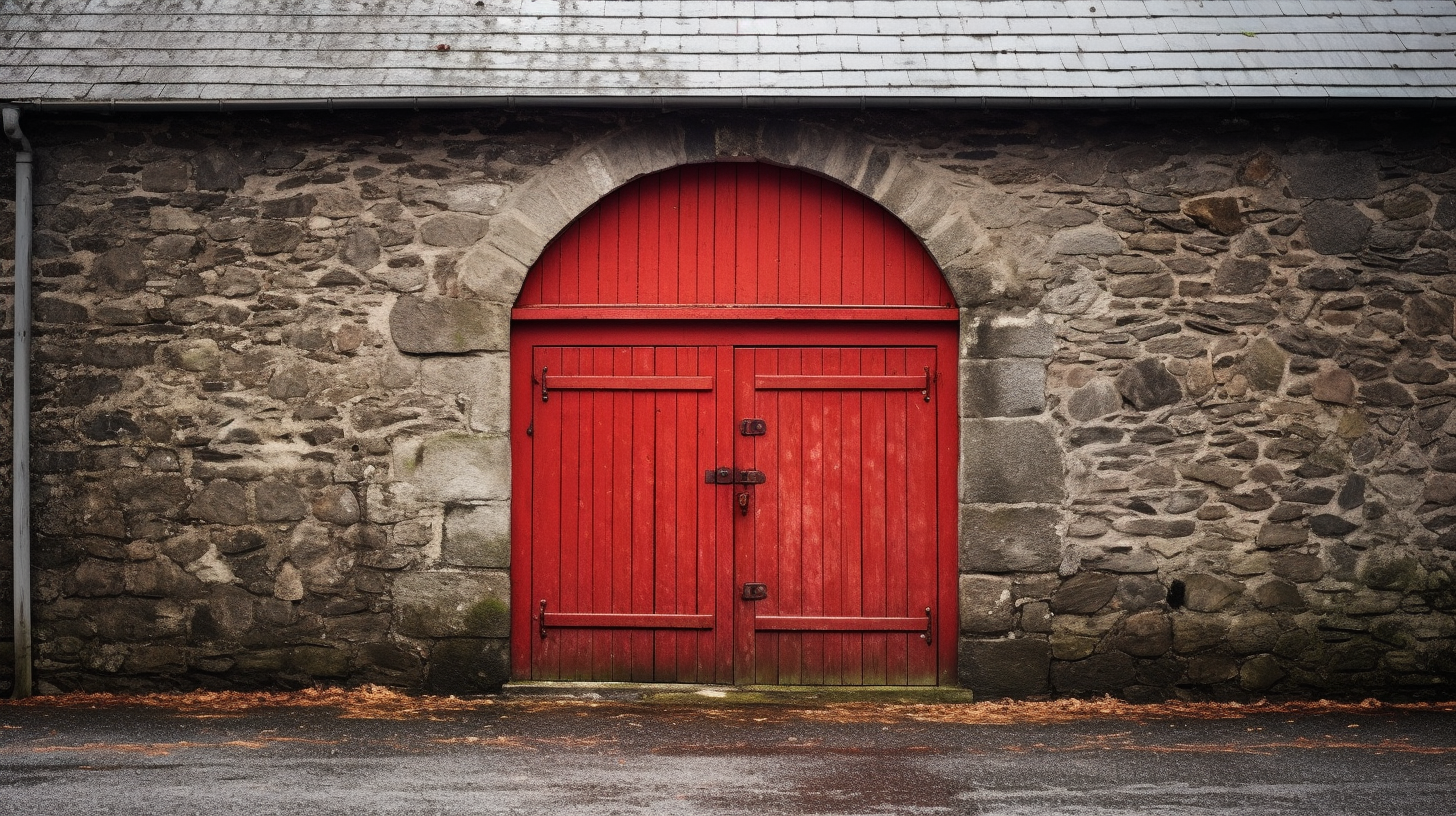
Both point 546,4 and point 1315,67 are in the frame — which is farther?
point 546,4

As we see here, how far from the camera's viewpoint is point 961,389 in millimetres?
6383

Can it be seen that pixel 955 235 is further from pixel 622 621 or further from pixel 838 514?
pixel 622 621

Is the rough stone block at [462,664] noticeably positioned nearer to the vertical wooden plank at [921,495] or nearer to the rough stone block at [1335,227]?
the vertical wooden plank at [921,495]

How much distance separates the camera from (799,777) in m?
4.88

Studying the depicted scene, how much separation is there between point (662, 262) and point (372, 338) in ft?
4.98

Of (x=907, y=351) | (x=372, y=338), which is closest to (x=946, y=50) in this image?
(x=907, y=351)

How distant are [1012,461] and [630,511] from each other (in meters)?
1.97

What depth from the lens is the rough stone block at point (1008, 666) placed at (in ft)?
20.8

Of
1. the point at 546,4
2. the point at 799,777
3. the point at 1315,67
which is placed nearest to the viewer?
the point at 799,777

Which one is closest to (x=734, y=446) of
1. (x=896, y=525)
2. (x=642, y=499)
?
(x=642, y=499)

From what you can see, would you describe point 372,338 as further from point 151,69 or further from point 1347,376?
point 1347,376

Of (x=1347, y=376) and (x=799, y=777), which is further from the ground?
(x=1347, y=376)

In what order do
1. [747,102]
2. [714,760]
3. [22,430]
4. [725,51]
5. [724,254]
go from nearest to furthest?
[714,760]
[747,102]
[22,430]
[725,51]
[724,254]

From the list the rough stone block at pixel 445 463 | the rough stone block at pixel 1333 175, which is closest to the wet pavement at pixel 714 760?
the rough stone block at pixel 445 463
